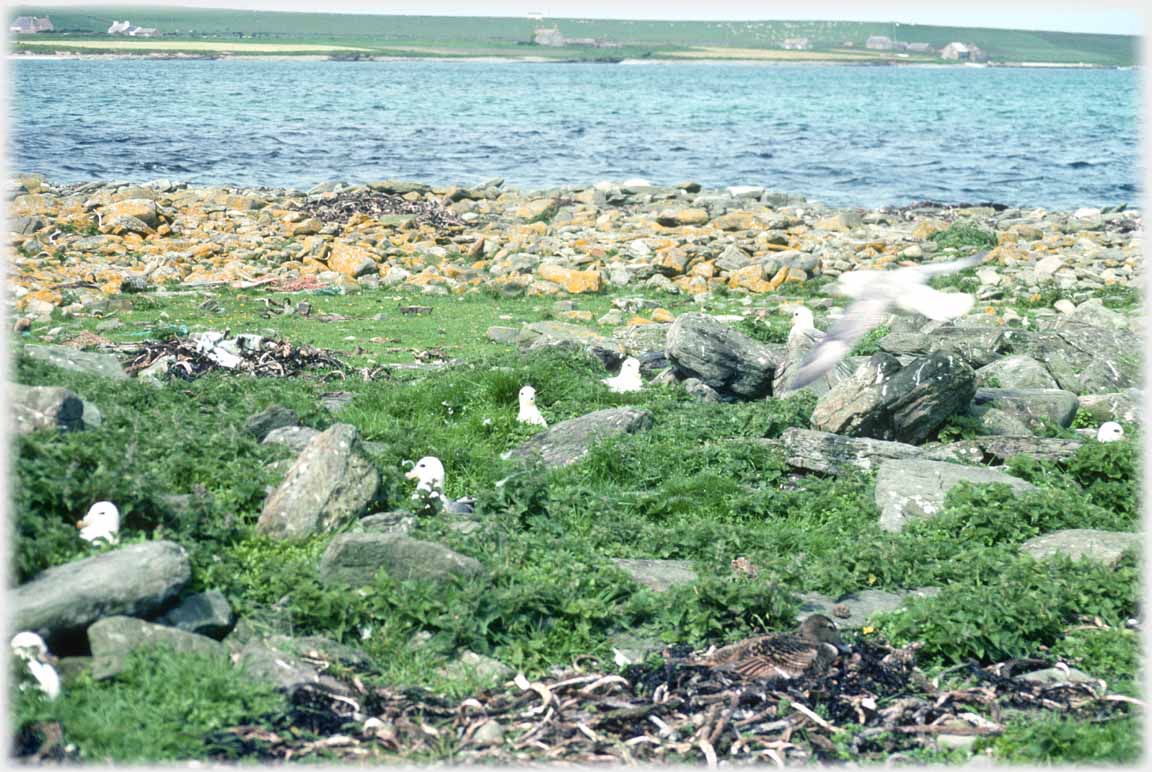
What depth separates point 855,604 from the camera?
303 inches

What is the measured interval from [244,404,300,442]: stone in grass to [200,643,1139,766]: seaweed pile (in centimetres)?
421

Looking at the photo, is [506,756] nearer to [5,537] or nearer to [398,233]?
[5,537]

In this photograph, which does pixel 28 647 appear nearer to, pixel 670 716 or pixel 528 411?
pixel 670 716

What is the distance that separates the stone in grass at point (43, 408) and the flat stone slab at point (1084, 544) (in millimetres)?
6304

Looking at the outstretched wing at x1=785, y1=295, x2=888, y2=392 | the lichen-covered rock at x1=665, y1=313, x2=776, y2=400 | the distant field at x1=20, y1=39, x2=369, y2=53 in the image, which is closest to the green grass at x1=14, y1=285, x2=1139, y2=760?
the lichen-covered rock at x1=665, y1=313, x2=776, y2=400

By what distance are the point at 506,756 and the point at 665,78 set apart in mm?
119710

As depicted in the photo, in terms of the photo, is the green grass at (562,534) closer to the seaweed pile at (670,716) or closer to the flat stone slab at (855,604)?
the flat stone slab at (855,604)

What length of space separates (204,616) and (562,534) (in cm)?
267

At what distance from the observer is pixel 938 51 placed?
141250 mm

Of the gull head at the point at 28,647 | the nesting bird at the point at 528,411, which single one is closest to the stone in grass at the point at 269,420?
the nesting bird at the point at 528,411

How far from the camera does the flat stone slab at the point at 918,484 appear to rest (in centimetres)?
895

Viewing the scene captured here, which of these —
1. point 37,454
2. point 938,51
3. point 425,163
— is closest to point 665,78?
point 938,51

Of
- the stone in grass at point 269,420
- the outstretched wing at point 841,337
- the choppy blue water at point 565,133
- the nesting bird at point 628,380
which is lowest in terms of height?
the choppy blue water at point 565,133

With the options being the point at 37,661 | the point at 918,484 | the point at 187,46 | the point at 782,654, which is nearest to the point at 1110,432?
the point at 918,484
